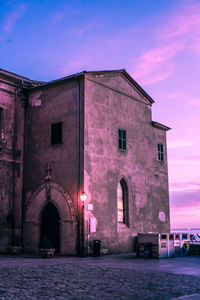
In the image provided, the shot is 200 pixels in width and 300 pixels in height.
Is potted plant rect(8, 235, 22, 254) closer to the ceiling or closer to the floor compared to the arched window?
closer to the floor

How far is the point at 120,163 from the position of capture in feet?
73.6

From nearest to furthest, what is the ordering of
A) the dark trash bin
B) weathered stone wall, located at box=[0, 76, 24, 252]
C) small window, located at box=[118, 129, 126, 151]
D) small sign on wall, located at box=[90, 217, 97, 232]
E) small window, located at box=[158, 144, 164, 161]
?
the dark trash bin, small sign on wall, located at box=[90, 217, 97, 232], weathered stone wall, located at box=[0, 76, 24, 252], small window, located at box=[118, 129, 126, 151], small window, located at box=[158, 144, 164, 161]

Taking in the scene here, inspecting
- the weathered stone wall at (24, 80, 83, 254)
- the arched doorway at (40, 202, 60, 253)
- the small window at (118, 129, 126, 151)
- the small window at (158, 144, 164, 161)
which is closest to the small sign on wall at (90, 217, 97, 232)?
the weathered stone wall at (24, 80, 83, 254)

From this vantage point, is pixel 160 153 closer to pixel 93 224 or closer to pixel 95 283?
pixel 93 224

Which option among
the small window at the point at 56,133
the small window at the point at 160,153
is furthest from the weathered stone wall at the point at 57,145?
the small window at the point at 160,153

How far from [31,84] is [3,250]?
9724mm

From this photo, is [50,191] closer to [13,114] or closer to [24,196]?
[24,196]

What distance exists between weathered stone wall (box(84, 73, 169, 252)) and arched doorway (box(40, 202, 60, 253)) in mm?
2010

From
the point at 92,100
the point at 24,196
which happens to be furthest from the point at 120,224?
the point at 92,100

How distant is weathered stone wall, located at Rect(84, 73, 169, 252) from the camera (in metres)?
20.4

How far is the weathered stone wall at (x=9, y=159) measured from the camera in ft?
68.3

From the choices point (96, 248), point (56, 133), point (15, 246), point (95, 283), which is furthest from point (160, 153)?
point (95, 283)

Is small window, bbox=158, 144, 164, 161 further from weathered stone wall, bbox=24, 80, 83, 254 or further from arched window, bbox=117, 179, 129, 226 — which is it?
weathered stone wall, bbox=24, 80, 83, 254

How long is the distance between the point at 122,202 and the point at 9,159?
682cm
